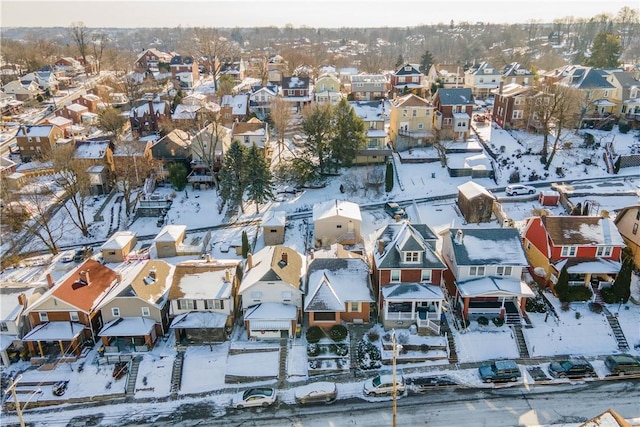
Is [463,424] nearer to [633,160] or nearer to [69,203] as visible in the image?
[633,160]

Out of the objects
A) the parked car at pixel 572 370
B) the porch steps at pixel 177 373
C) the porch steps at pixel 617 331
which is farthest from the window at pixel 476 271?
the porch steps at pixel 177 373

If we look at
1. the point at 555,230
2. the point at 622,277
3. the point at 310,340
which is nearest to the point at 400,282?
the point at 310,340

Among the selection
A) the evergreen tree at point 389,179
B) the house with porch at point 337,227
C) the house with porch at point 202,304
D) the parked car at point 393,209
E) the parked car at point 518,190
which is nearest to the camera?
the house with porch at point 202,304

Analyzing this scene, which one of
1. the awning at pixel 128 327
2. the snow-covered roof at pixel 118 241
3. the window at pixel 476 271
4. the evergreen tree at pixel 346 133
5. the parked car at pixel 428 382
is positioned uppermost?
the evergreen tree at pixel 346 133

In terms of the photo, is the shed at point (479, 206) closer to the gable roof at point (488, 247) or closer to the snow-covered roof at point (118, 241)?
the gable roof at point (488, 247)

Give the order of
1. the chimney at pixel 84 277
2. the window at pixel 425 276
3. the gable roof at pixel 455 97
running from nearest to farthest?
the window at pixel 425 276 < the chimney at pixel 84 277 < the gable roof at pixel 455 97

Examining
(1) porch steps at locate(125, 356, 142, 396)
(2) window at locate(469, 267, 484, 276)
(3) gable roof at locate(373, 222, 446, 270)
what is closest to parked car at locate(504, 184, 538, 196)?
(2) window at locate(469, 267, 484, 276)

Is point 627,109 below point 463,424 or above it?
above
